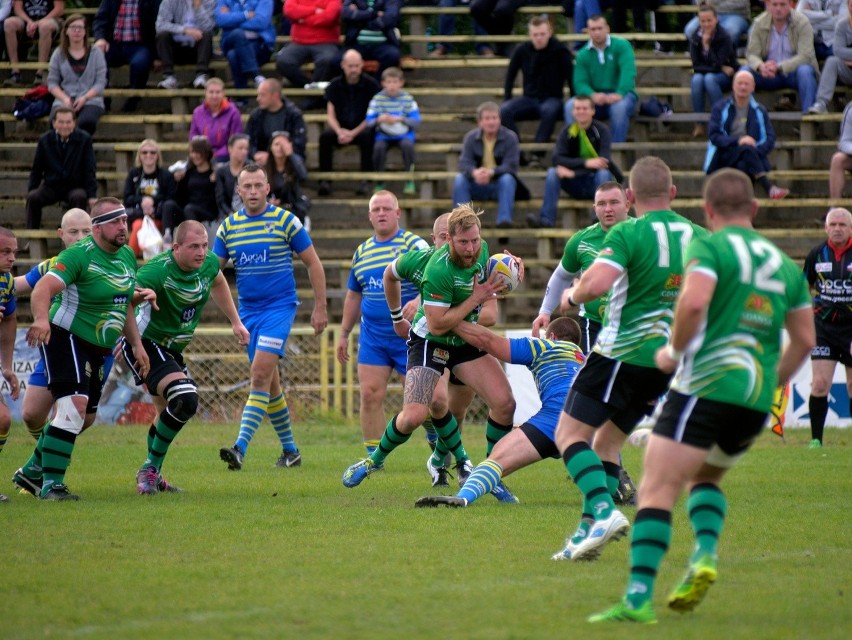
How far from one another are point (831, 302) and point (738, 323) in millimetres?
8526

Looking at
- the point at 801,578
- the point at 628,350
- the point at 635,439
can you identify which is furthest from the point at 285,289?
the point at 801,578

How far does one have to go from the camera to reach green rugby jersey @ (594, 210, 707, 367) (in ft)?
21.6

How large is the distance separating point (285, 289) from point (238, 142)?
179 inches

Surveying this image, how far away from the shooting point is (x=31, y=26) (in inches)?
861

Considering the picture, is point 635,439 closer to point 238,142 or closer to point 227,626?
point 238,142

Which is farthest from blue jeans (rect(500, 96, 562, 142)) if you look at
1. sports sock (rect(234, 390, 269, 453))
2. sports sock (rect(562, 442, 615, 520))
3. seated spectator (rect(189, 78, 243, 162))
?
sports sock (rect(562, 442, 615, 520))

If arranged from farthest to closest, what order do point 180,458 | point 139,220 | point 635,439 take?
point 139,220 < point 635,439 < point 180,458

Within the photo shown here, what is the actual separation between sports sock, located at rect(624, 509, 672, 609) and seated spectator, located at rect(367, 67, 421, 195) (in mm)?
13701

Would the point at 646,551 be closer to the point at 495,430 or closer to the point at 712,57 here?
the point at 495,430

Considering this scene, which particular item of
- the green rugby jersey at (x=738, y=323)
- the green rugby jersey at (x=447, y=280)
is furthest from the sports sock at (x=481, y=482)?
the green rugby jersey at (x=738, y=323)

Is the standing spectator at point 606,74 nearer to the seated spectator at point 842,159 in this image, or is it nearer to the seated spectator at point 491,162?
the seated spectator at point 491,162

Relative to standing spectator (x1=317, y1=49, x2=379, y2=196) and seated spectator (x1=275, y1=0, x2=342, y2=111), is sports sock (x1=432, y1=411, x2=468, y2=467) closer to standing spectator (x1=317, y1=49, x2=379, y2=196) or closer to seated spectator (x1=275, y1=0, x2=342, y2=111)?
standing spectator (x1=317, y1=49, x2=379, y2=196)

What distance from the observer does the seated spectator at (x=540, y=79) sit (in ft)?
60.5

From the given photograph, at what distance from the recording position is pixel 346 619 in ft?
17.3
